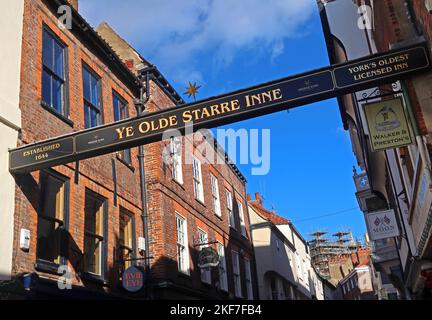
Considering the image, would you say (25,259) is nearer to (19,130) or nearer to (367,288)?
(19,130)

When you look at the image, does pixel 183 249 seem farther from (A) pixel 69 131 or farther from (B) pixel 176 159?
(A) pixel 69 131

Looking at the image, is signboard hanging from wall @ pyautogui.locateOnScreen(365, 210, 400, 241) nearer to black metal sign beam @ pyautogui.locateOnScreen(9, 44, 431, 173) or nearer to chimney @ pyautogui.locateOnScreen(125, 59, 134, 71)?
black metal sign beam @ pyautogui.locateOnScreen(9, 44, 431, 173)

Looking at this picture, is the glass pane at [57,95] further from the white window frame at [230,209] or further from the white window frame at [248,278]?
the white window frame at [248,278]

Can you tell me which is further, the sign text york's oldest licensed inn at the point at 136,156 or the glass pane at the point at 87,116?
the glass pane at the point at 87,116

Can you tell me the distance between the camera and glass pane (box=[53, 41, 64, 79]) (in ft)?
37.2

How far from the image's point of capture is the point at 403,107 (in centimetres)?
794

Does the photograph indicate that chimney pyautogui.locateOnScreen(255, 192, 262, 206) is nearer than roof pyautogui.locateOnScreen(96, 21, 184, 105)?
No

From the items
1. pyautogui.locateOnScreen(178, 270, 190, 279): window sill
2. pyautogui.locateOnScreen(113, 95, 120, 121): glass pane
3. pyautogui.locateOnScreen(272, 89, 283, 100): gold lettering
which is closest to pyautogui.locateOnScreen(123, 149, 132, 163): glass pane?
pyautogui.locateOnScreen(113, 95, 120, 121): glass pane

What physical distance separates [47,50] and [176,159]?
7.22 metres

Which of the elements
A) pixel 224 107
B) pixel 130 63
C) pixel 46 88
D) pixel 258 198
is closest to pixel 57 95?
pixel 46 88

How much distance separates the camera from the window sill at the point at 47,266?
9031mm

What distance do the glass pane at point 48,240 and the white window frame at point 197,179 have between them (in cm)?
914

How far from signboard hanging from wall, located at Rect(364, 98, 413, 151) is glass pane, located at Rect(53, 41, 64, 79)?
7.30m

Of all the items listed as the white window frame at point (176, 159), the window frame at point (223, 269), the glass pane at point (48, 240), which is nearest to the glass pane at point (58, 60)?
the glass pane at point (48, 240)
